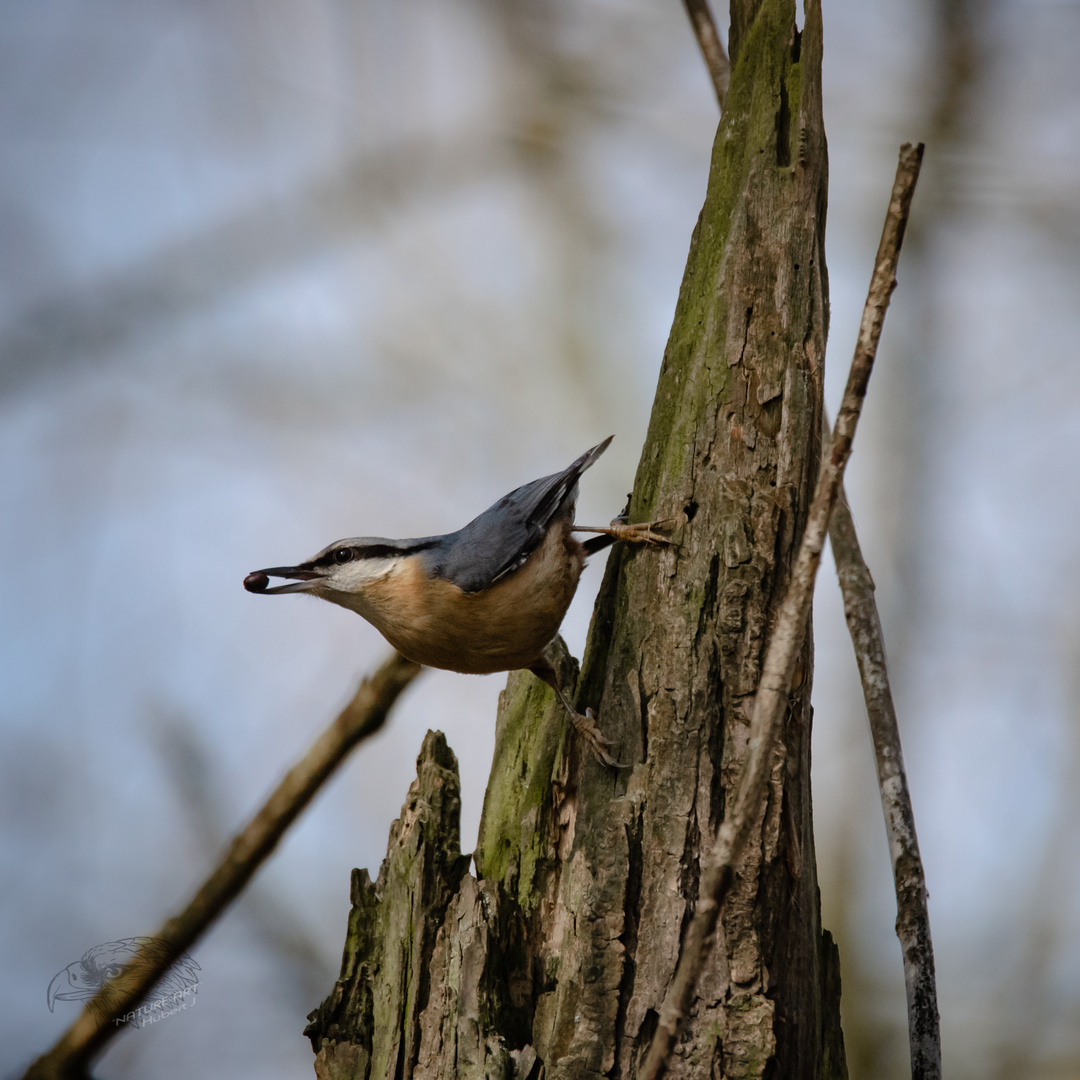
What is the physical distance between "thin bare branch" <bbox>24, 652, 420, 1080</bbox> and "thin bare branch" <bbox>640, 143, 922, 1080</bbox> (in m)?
1.08

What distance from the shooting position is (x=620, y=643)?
8.75ft

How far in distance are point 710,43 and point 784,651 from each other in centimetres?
285

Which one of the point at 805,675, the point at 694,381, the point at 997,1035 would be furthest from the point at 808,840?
the point at 997,1035

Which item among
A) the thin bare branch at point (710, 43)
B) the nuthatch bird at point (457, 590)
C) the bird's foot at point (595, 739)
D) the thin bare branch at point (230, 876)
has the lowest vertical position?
the thin bare branch at point (230, 876)

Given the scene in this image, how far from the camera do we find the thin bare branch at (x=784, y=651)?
1546 mm

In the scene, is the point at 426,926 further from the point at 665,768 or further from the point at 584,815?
the point at 665,768

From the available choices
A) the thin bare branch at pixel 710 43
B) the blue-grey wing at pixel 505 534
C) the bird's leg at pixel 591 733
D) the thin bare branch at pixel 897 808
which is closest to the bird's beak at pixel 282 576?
the blue-grey wing at pixel 505 534

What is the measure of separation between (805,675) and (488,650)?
914mm

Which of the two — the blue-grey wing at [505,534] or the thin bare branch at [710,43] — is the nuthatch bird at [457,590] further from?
the thin bare branch at [710,43]

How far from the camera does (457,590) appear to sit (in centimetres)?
295

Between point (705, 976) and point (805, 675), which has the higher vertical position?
point (805, 675)

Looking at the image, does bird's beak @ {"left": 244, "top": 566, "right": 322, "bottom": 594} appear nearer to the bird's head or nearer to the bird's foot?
the bird's head

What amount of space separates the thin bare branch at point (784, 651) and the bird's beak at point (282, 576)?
5.23ft

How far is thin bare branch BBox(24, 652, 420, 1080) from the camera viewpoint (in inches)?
79.3
